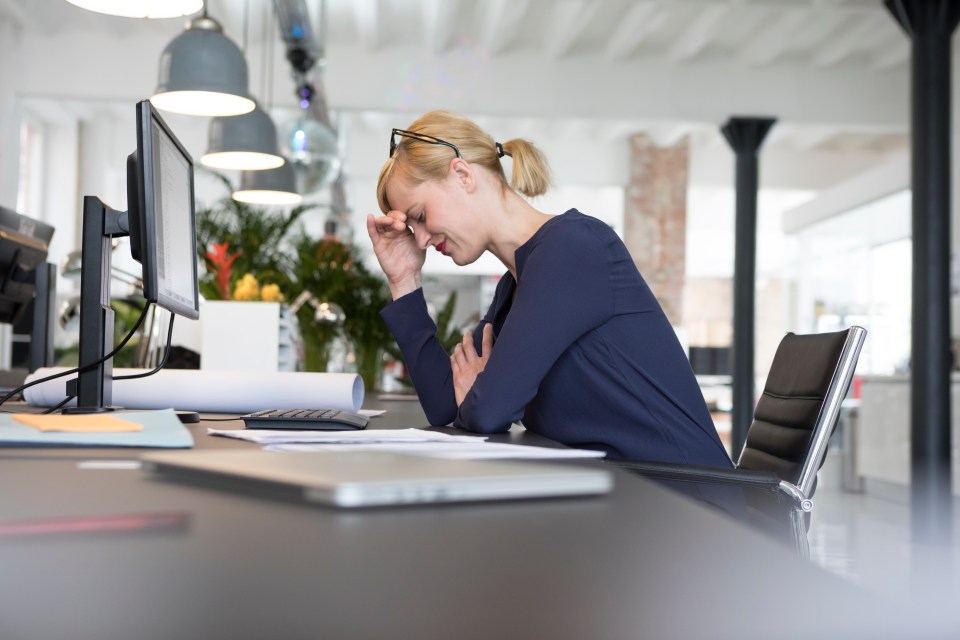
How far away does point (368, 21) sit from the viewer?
8070mm

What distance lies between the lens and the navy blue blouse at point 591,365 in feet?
4.85

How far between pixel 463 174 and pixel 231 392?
1.96 ft

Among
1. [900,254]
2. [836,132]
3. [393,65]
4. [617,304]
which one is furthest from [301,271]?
[836,132]

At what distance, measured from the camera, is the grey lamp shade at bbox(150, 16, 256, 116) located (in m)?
3.49

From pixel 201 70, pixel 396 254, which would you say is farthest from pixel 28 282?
pixel 396 254

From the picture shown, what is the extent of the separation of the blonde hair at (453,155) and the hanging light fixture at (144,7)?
1.11 meters

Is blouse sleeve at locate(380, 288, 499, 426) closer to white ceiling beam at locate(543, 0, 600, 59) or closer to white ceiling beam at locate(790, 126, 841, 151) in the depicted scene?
white ceiling beam at locate(543, 0, 600, 59)

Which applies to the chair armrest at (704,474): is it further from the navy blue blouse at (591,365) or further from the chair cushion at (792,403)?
the chair cushion at (792,403)

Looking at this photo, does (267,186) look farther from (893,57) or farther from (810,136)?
(810,136)

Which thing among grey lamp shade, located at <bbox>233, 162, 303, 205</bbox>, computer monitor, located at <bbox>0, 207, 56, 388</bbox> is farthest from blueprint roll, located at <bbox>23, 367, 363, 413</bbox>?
grey lamp shade, located at <bbox>233, 162, 303, 205</bbox>

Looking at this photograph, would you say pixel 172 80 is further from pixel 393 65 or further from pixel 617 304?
pixel 393 65

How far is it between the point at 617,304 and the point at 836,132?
11857 mm

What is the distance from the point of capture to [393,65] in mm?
8609

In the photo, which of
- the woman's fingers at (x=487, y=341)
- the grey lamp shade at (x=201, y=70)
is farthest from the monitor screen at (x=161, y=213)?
the grey lamp shade at (x=201, y=70)
